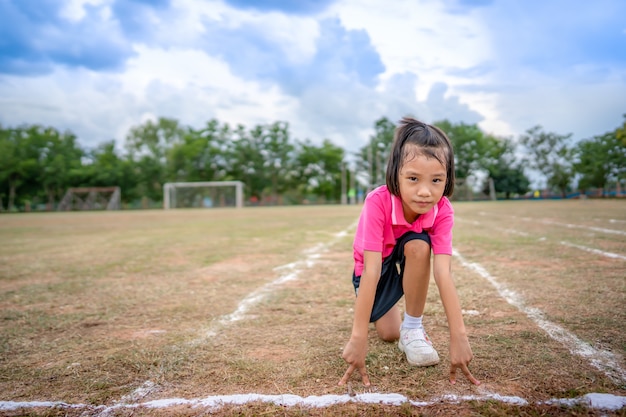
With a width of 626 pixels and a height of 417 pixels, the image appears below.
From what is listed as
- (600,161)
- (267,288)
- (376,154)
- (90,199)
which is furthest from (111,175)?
(600,161)

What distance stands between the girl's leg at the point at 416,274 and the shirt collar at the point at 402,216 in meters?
0.09

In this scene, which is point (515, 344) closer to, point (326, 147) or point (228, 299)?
point (228, 299)

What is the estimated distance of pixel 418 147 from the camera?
6.16 ft

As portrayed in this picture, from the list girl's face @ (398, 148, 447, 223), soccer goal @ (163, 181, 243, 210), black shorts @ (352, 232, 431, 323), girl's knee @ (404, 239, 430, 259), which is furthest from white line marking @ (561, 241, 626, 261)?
soccer goal @ (163, 181, 243, 210)

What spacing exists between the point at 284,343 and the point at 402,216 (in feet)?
3.11

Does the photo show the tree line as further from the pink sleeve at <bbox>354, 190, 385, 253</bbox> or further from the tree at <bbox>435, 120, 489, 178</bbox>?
the pink sleeve at <bbox>354, 190, 385, 253</bbox>

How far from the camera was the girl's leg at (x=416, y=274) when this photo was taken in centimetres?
220

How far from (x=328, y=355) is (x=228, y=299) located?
154 cm

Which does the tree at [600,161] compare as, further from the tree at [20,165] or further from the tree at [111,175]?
the tree at [20,165]

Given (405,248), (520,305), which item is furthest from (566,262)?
(405,248)

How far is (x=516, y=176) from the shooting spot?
174 feet

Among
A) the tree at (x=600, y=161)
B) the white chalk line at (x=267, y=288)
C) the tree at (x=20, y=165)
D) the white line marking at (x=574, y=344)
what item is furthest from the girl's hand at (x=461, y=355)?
the tree at (x=20, y=165)

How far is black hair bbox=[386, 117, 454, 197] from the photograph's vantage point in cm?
188

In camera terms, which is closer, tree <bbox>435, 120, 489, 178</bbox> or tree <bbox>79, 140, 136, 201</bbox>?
tree <bbox>79, 140, 136, 201</bbox>
